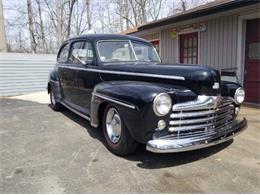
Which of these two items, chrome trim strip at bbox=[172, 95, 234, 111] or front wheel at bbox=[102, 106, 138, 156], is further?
front wheel at bbox=[102, 106, 138, 156]

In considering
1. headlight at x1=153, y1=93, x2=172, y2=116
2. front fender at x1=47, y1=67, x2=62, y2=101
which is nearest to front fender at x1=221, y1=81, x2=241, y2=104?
headlight at x1=153, y1=93, x2=172, y2=116

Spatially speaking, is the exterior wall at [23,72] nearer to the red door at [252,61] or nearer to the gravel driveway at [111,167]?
the gravel driveway at [111,167]

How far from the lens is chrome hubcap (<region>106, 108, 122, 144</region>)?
163 inches

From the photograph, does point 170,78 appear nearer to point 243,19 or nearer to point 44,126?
point 44,126

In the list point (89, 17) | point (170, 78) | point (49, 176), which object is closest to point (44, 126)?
point (49, 176)

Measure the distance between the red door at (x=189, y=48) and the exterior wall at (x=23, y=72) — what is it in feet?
23.4

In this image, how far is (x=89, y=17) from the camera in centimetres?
2800

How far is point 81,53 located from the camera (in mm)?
5648

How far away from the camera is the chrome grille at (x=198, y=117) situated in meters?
3.53

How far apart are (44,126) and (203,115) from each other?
12.6 feet

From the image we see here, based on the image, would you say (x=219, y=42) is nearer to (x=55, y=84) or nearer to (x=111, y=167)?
(x=55, y=84)

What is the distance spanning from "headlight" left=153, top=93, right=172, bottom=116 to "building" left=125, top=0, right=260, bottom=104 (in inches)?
174

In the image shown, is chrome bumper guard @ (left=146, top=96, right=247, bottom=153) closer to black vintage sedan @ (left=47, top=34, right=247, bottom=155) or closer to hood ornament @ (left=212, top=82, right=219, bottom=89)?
black vintage sedan @ (left=47, top=34, right=247, bottom=155)

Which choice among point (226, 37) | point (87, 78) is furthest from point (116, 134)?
point (226, 37)
